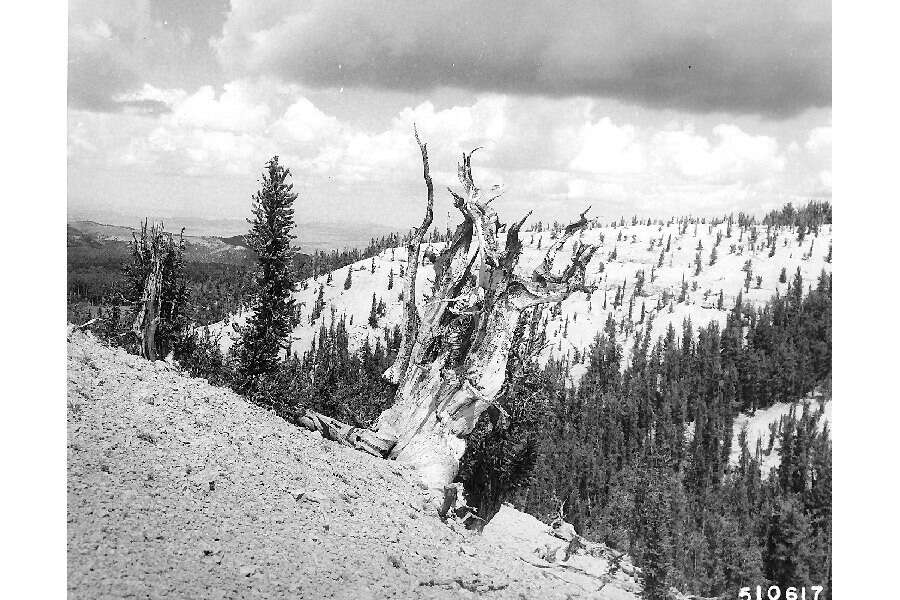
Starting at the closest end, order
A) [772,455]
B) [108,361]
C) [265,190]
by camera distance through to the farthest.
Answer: [108,361]
[265,190]
[772,455]

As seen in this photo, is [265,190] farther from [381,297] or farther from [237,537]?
[381,297]

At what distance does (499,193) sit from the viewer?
14.4m

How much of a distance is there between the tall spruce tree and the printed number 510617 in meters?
15.8

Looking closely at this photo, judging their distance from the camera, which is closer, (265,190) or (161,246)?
(161,246)

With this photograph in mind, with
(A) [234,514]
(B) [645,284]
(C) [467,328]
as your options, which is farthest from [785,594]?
(B) [645,284]

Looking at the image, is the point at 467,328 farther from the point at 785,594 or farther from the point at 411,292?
the point at 785,594

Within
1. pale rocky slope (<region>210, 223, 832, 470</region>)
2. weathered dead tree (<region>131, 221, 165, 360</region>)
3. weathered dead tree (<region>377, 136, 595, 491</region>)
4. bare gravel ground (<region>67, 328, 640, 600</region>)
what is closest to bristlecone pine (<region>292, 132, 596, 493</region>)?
weathered dead tree (<region>377, 136, 595, 491</region>)

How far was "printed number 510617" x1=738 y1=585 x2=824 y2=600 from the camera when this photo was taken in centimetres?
1052

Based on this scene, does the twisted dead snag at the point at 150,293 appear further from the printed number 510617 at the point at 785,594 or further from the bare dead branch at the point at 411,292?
the printed number 510617 at the point at 785,594

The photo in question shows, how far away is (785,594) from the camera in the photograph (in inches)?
432

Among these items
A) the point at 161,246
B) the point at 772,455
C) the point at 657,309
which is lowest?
the point at 772,455

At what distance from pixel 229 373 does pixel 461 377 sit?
9.79m

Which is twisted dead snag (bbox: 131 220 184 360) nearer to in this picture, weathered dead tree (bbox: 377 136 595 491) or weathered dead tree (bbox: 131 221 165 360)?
weathered dead tree (bbox: 131 221 165 360)

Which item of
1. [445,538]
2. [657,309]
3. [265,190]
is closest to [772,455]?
[657,309]
